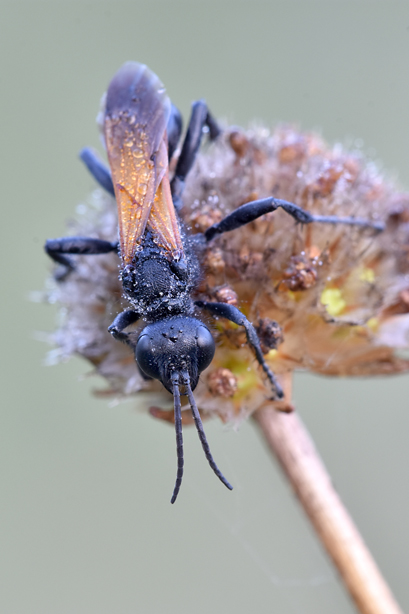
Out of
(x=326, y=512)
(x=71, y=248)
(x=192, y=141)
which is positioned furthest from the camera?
(x=192, y=141)

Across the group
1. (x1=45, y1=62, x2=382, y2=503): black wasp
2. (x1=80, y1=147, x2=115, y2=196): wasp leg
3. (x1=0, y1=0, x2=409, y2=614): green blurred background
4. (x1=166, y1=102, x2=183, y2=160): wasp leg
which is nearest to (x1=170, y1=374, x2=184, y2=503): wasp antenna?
(x1=45, y1=62, x2=382, y2=503): black wasp

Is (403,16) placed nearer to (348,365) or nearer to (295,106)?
(295,106)

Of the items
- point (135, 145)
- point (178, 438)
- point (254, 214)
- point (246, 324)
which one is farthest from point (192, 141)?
point (178, 438)

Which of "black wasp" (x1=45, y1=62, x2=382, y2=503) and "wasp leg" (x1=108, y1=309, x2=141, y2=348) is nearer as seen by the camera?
"black wasp" (x1=45, y1=62, x2=382, y2=503)

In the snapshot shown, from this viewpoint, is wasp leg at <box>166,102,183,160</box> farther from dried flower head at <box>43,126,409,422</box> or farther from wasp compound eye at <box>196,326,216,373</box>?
wasp compound eye at <box>196,326,216,373</box>

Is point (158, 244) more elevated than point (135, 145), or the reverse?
point (135, 145)

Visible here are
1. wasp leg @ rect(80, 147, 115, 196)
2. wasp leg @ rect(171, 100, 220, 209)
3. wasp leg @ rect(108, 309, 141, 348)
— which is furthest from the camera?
wasp leg @ rect(80, 147, 115, 196)

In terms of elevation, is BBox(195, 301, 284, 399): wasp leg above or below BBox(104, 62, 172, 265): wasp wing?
below

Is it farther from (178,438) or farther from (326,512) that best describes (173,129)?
(326,512)
